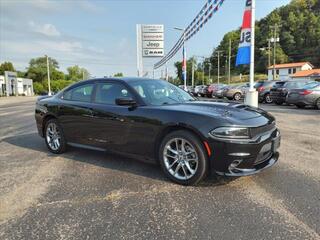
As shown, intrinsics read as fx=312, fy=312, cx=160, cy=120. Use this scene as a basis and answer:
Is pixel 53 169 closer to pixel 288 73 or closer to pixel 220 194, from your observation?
pixel 220 194

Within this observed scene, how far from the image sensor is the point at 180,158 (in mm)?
4238

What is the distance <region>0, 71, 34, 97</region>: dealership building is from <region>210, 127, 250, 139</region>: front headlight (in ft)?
213

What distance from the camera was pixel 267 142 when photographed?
4.09 m

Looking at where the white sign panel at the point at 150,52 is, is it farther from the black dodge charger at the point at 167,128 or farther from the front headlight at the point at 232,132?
the front headlight at the point at 232,132

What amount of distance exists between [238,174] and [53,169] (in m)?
2.99

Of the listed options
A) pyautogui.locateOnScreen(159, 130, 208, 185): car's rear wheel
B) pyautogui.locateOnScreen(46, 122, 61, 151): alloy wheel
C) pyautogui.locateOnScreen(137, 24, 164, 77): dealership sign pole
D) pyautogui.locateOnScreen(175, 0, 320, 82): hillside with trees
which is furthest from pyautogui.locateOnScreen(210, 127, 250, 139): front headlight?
pyautogui.locateOnScreen(175, 0, 320, 82): hillside with trees

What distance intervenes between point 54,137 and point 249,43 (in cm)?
757

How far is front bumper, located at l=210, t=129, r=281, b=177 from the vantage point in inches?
149

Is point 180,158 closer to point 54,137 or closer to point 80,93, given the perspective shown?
point 80,93

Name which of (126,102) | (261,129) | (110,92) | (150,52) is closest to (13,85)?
(150,52)

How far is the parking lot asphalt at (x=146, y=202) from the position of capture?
299cm

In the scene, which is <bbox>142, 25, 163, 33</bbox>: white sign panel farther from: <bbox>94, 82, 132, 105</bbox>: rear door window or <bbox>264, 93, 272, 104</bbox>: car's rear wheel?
<bbox>94, 82, 132, 105</bbox>: rear door window

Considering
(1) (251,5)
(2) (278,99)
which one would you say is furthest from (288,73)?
(1) (251,5)

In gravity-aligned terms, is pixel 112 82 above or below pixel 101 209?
above
